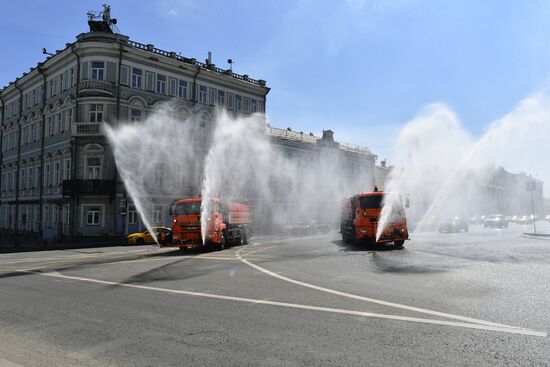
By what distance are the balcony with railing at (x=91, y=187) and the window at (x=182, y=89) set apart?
Result: 11.7 m

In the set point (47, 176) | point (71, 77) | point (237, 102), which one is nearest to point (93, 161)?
point (47, 176)

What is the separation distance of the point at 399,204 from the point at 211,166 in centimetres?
2569

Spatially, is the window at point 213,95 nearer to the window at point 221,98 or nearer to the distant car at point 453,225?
the window at point 221,98

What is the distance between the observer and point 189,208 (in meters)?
22.7

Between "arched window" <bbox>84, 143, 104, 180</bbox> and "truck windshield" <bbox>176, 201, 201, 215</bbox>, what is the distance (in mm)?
18935

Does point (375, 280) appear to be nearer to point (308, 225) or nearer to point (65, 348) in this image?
point (65, 348)

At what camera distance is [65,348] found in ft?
20.0

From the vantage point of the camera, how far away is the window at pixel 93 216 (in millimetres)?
37938

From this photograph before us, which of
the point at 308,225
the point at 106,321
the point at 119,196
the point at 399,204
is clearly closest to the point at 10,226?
the point at 119,196

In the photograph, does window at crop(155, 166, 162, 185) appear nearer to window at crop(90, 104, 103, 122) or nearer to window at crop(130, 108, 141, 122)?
window at crop(130, 108, 141, 122)

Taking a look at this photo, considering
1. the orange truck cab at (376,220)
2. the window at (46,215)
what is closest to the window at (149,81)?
the window at (46,215)

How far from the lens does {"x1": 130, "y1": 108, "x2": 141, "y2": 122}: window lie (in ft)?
131

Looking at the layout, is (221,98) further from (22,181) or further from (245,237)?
(22,181)

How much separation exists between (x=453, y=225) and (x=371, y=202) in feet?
71.6
